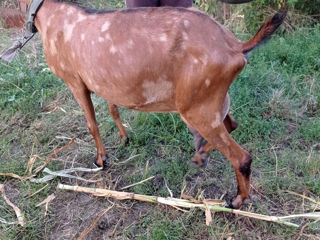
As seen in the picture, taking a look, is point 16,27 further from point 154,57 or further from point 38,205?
point 154,57

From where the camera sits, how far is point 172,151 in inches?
131

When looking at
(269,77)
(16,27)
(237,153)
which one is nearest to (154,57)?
(237,153)

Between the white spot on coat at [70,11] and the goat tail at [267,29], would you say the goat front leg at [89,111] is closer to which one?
the white spot on coat at [70,11]

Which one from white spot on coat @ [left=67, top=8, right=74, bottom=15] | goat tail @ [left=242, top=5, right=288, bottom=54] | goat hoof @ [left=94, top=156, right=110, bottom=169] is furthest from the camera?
goat hoof @ [left=94, top=156, right=110, bottom=169]

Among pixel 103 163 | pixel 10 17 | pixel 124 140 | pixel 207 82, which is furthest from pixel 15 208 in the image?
pixel 10 17

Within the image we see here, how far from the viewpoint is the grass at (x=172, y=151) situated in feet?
8.70

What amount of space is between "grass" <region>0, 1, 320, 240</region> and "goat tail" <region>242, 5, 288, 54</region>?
124 cm

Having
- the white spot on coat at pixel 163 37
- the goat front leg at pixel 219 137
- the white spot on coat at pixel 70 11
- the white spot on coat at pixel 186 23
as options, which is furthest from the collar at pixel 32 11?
the goat front leg at pixel 219 137

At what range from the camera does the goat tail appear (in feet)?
6.91

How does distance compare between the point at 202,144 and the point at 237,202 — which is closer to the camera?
the point at 237,202

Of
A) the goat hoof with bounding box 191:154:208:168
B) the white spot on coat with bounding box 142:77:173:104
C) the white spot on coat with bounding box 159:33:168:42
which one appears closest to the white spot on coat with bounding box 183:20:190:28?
the white spot on coat with bounding box 159:33:168:42

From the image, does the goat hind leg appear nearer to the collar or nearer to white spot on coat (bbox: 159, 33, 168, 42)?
white spot on coat (bbox: 159, 33, 168, 42)

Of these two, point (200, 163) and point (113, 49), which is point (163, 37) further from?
point (200, 163)

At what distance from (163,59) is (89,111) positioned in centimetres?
108
